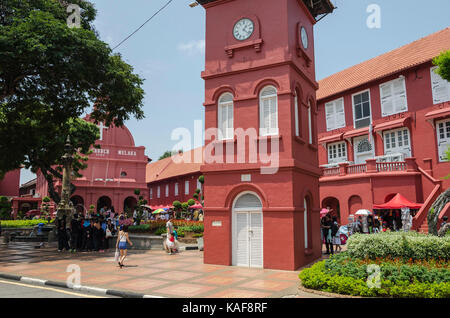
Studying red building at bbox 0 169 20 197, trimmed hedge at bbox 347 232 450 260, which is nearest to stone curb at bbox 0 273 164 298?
trimmed hedge at bbox 347 232 450 260

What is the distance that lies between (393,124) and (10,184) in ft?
171

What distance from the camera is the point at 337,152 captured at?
2952 cm

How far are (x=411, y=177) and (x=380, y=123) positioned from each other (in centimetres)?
493

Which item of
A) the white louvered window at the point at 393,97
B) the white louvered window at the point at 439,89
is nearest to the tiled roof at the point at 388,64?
the white louvered window at the point at 393,97

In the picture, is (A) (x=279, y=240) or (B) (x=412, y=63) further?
(B) (x=412, y=63)

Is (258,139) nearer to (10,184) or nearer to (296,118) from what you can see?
(296,118)

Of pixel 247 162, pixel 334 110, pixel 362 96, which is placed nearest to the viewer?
pixel 247 162

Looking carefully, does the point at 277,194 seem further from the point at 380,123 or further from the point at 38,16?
the point at 380,123

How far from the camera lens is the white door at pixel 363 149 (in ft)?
88.0

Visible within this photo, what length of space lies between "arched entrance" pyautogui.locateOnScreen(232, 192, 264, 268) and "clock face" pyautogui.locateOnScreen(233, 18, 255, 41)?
5963 millimetres

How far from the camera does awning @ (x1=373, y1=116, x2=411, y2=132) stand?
79.7 feet

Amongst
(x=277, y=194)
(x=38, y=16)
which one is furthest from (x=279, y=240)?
(x=38, y=16)

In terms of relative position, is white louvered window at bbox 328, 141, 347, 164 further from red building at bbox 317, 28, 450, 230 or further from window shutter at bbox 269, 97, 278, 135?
window shutter at bbox 269, 97, 278, 135

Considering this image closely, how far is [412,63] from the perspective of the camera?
24.5 meters
